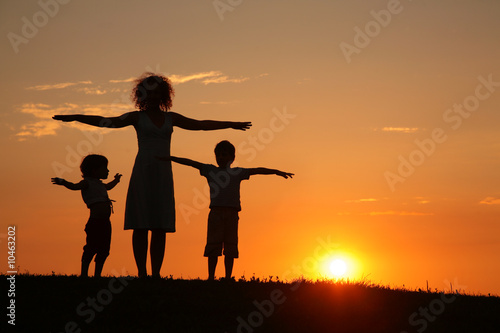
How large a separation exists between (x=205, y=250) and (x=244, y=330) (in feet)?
11.5

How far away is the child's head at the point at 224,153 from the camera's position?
50.3 feet

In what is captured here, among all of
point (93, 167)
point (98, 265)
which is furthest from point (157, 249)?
point (93, 167)

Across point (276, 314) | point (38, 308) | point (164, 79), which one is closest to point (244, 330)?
point (276, 314)

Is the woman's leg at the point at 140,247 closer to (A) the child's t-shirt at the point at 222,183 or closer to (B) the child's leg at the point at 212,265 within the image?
(B) the child's leg at the point at 212,265

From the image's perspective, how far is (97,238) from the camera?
15.7 meters

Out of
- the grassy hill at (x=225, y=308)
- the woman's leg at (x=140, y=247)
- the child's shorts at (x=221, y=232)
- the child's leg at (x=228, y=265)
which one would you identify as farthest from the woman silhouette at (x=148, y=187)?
the child's leg at (x=228, y=265)

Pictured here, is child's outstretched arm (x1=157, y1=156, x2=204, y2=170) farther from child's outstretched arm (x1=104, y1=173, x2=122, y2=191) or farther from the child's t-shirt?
child's outstretched arm (x1=104, y1=173, x2=122, y2=191)

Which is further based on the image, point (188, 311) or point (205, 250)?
point (205, 250)

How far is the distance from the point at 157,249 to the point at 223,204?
179 cm

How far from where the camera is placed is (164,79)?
1497cm

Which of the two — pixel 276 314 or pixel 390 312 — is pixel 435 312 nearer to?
pixel 390 312

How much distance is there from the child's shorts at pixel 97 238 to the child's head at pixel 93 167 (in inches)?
40.4

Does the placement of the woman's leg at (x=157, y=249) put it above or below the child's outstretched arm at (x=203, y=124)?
below

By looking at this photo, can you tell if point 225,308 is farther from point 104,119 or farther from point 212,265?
point 104,119
